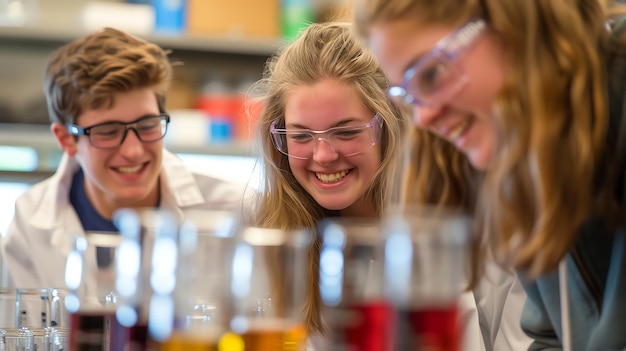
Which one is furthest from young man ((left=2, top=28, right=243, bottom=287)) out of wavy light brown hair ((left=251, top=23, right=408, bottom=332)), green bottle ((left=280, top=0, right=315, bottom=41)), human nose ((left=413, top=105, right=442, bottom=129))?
human nose ((left=413, top=105, right=442, bottom=129))

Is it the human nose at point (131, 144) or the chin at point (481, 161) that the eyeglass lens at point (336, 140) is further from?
the chin at point (481, 161)

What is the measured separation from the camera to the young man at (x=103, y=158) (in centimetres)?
263

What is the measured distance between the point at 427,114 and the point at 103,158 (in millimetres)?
1793

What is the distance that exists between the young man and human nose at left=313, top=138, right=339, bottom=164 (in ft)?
1.84

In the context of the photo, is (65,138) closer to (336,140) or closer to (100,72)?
(100,72)

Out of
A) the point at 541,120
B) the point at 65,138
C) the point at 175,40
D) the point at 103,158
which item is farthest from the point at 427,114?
the point at 175,40

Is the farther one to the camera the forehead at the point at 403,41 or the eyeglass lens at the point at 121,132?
the eyeglass lens at the point at 121,132

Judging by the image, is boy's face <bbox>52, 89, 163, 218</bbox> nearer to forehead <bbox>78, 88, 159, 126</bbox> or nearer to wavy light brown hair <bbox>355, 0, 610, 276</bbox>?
forehead <bbox>78, 88, 159, 126</bbox>

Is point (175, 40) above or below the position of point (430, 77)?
above

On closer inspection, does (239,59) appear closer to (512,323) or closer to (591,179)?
(512,323)

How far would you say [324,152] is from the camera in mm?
2010

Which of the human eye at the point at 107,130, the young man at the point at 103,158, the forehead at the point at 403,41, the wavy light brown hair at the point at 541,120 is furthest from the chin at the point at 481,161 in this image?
the human eye at the point at 107,130

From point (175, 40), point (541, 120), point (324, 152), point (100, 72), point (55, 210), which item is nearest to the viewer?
point (541, 120)

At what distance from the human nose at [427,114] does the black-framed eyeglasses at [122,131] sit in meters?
1.65
